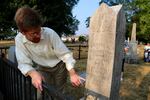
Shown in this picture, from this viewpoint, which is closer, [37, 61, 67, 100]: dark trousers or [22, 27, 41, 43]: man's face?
[22, 27, 41, 43]: man's face

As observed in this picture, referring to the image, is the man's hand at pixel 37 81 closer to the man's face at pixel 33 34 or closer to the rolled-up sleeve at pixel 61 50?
the man's face at pixel 33 34

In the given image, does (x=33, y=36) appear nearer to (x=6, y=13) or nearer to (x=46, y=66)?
(x=46, y=66)

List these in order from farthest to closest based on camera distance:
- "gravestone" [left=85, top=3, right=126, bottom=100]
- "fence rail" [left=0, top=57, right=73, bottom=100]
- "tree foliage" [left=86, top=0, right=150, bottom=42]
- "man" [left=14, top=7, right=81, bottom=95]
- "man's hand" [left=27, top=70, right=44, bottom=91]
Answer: "tree foliage" [left=86, top=0, right=150, bottom=42], "gravestone" [left=85, top=3, right=126, bottom=100], "man" [left=14, top=7, right=81, bottom=95], "man's hand" [left=27, top=70, right=44, bottom=91], "fence rail" [left=0, top=57, right=73, bottom=100]

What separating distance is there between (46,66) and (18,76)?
45 cm

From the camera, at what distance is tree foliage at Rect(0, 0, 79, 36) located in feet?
93.8

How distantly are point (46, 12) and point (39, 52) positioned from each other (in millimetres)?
26805

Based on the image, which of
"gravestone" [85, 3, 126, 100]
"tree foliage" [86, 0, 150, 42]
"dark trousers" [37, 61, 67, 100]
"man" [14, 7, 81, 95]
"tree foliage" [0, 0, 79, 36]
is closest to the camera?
"man" [14, 7, 81, 95]

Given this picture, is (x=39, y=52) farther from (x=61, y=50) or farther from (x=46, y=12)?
(x=46, y=12)

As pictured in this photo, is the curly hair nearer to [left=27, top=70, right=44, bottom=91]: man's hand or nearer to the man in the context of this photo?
the man

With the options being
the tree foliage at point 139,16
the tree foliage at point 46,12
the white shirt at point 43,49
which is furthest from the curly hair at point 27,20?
the tree foliage at point 139,16

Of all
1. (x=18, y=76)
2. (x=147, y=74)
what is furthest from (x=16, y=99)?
(x=147, y=74)

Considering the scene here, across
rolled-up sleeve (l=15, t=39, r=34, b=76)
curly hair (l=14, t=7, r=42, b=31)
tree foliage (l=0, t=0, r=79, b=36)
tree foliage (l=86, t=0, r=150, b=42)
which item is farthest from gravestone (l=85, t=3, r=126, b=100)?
tree foliage (l=86, t=0, r=150, b=42)

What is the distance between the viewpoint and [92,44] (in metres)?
5.52

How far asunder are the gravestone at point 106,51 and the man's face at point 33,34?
2303 mm
